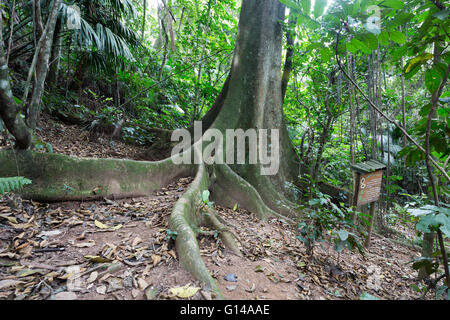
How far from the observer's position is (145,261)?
A: 77.3 inches

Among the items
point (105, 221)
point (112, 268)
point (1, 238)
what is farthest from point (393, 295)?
point (1, 238)

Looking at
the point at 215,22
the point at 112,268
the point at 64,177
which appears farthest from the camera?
the point at 215,22

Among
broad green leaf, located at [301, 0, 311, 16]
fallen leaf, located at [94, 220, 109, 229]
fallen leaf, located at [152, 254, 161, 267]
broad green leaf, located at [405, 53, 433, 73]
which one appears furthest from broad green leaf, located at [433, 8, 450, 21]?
fallen leaf, located at [94, 220, 109, 229]

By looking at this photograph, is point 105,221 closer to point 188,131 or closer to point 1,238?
point 1,238

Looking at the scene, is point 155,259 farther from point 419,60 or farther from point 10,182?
point 419,60

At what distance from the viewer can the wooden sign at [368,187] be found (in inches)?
137

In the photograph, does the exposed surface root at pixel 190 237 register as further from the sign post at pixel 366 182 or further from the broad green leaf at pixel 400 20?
the sign post at pixel 366 182

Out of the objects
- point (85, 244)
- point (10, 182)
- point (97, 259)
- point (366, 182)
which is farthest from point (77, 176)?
point (366, 182)

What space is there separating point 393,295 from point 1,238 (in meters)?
3.93

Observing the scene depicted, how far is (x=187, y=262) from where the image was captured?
74.7 inches

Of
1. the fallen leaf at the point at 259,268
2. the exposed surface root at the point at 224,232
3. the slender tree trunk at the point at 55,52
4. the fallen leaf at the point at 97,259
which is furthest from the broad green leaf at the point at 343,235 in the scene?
the slender tree trunk at the point at 55,52

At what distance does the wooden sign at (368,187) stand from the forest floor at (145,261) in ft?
2.77

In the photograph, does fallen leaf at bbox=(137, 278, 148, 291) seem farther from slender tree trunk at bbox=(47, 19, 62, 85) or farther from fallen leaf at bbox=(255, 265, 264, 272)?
slender tree trunk at bbox=(47, 19, 62, 85)
